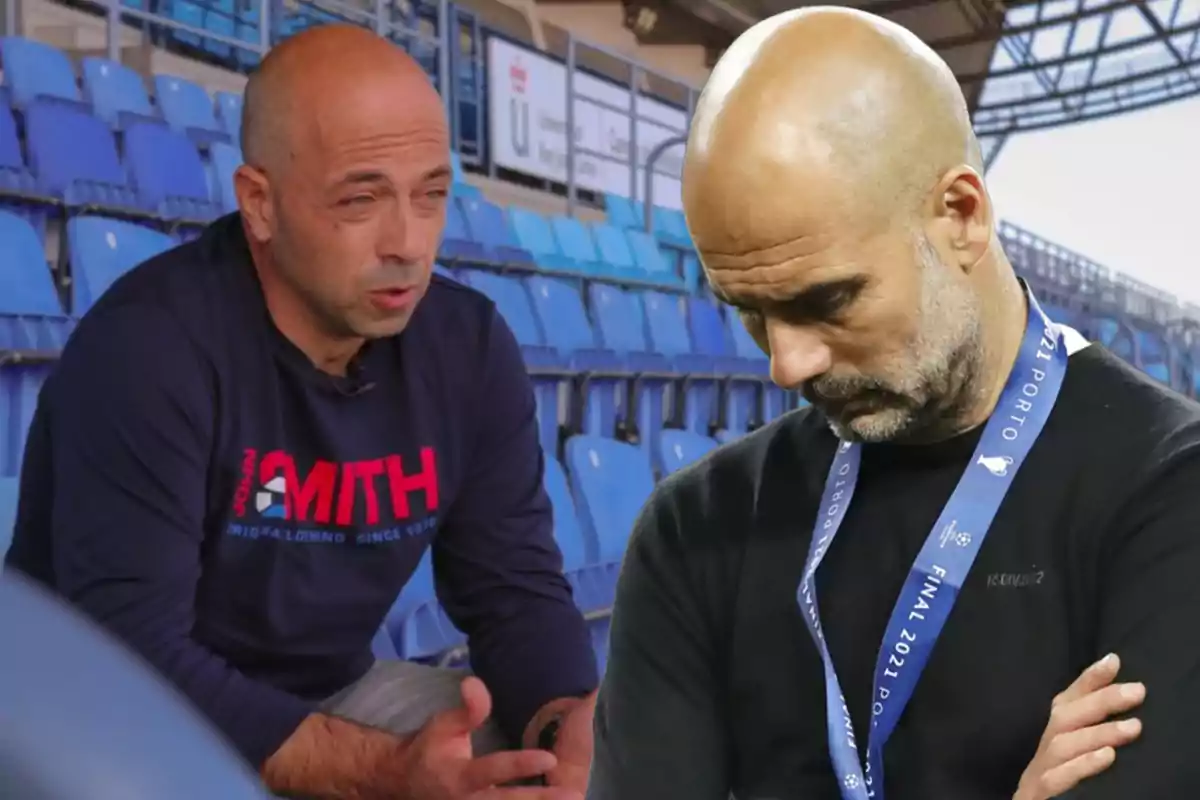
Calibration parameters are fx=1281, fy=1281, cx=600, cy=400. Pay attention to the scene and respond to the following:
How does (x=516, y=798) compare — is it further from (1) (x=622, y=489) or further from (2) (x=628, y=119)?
(2) (x=628, y=119)

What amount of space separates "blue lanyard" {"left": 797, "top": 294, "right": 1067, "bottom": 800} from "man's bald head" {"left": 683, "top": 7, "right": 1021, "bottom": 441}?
29mm

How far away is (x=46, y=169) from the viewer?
5.96ft

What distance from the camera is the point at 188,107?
242 cm

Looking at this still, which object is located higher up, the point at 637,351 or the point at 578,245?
the point at 578,245

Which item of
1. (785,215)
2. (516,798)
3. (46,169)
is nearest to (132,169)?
(46,169)

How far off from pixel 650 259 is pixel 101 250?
1.86 m

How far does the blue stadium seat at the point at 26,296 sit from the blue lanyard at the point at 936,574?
1031 mm

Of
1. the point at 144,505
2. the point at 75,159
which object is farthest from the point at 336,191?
the point at 75,159

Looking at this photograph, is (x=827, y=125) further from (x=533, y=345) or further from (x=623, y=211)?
(x=623, y=211)

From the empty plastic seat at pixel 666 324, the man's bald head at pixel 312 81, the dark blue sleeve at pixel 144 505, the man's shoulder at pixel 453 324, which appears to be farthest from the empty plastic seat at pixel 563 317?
the dark blue sleeve at pixel 144 505

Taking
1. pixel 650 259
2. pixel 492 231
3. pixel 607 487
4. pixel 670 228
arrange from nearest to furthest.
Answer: pixel 607 487
pixel 492 231
pixel 650 259
pixel 670 228

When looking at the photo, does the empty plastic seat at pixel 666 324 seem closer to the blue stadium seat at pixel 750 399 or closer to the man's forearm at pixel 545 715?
the blue stadium seat at pixel 750 399

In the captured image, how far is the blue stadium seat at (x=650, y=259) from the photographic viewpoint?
10.5 feet

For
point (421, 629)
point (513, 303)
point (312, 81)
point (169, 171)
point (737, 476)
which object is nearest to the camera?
point (737, 476)
